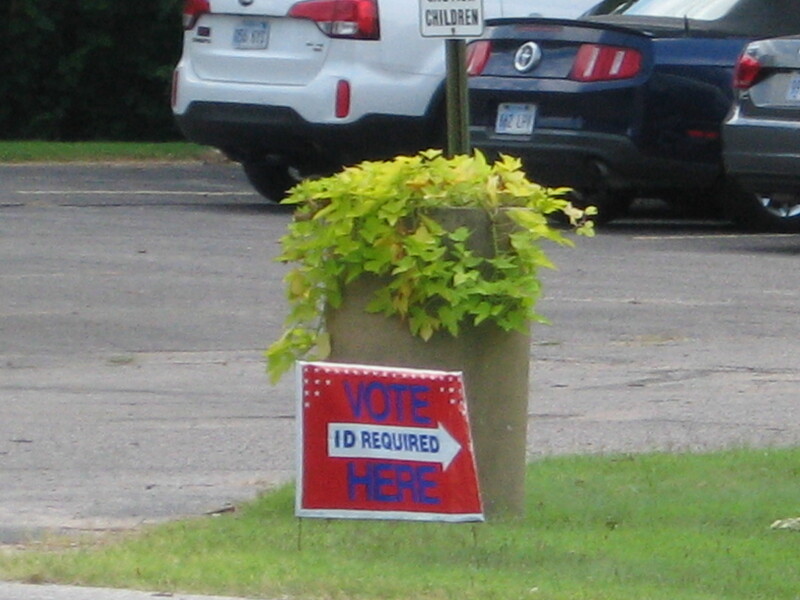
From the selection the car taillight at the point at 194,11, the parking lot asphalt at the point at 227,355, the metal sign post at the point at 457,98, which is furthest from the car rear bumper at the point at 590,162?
the metal sign post at the point at 457,98

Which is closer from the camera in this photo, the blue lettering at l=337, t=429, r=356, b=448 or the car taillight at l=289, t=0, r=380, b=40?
the blue lettering at l=337, t=429, r=356, b=448

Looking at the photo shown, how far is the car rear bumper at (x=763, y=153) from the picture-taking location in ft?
44.1

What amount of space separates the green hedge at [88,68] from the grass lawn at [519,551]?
24.3m

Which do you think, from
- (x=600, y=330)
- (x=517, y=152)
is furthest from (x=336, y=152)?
(x=600, y=330)

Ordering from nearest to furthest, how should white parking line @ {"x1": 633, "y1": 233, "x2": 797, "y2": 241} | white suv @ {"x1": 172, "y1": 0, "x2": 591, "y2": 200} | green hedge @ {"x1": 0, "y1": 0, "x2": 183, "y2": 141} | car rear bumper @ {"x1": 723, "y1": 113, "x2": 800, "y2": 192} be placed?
1. car rear bumper @ {"x1": 723, "y1": 113, "x2": 800, "y2": 192}
2. white parking line @ {"x1": 633, "y1": 233, "x2": 797, "y2": 241}
3. white suv @ {"x1": 172, "y1": 0, "x2": 591, "y2": 200}
4. green hedge @ {"x1": 0, "y1": 0, "x2": 183, "y2": 141}

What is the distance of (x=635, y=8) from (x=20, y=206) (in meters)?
4.59

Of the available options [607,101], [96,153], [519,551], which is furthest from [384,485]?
[96,153]

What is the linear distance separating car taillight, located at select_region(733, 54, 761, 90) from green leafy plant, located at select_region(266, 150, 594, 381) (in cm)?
738

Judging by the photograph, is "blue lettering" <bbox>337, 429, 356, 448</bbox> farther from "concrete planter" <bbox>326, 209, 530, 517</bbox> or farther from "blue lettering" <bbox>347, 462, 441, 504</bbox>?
"concrete planter" <bbox>326, 209, 530, 517</bbox>

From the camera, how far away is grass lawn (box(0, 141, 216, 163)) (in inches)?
870

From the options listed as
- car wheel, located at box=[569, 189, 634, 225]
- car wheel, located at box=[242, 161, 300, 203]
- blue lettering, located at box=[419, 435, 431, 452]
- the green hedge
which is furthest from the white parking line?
the green hedge

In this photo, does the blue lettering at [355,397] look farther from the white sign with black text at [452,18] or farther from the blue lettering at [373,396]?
the white sign with black text at [452,18]

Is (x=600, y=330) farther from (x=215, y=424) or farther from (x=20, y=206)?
(x=20, y=206)

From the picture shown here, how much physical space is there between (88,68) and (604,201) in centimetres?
1777
